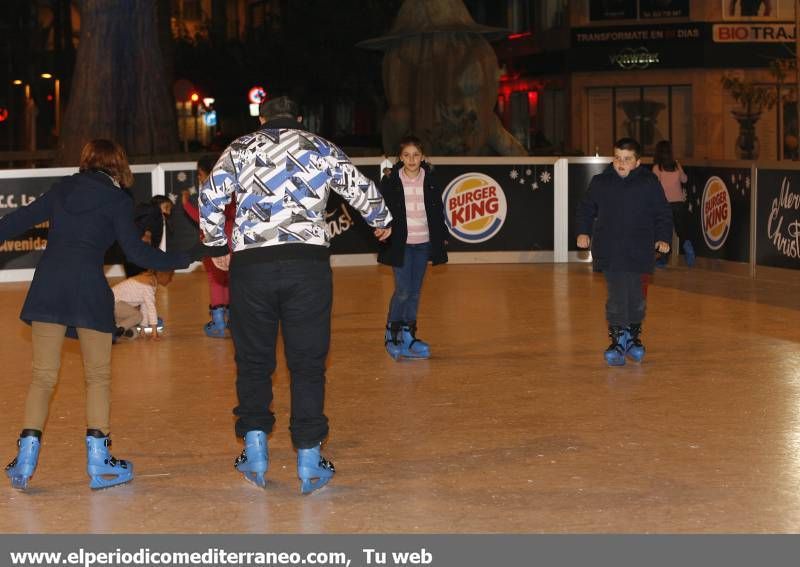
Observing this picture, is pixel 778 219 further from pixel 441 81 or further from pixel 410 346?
pixel 441 81

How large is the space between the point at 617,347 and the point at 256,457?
4.48 metres

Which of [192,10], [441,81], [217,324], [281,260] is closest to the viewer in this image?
[281,260]

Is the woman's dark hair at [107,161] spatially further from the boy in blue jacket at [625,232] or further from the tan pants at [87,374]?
the boy in blue jacket at [625,232]

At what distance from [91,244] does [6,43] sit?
5296 centimetres

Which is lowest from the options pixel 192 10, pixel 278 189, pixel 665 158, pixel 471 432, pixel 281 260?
pixel 471 432

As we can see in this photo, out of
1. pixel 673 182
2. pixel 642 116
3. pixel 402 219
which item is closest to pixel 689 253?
pixel 673 182

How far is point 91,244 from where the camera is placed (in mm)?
7457

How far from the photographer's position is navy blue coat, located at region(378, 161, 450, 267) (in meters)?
11.5

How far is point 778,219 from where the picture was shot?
16984 millimetres

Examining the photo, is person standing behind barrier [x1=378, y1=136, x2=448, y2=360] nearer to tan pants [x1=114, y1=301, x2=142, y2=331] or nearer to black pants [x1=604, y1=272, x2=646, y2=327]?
black pants [x1=604, y1=272, x2=646, y2=327]

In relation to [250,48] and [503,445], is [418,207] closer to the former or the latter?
[503,445]

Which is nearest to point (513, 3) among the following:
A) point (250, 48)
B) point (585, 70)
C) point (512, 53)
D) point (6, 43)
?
point (512, 53)

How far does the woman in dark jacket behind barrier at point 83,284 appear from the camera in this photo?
7383 millimetres

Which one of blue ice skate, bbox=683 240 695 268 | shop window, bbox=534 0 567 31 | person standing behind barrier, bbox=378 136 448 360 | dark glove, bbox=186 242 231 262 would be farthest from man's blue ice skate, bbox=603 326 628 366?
shop window, bbox=534 0 567 31
